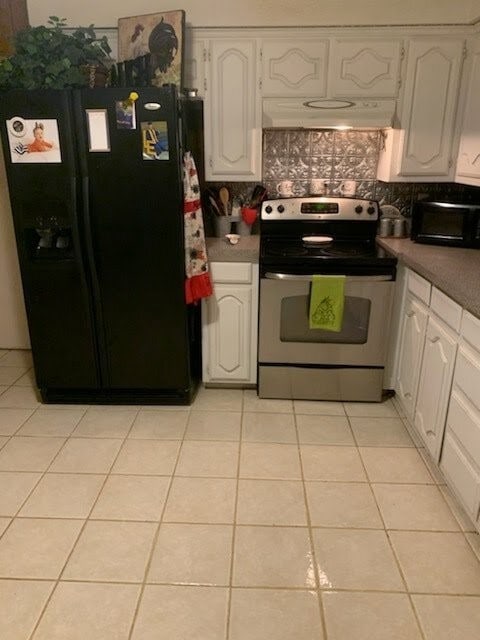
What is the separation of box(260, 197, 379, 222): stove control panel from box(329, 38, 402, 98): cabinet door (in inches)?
23.2

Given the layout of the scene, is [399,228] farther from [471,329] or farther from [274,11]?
[274,11]

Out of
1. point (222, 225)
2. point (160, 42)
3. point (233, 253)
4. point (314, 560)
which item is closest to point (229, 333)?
point (233, 253)

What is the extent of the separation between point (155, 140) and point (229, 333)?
1130 mm

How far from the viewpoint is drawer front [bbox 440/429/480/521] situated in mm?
1770

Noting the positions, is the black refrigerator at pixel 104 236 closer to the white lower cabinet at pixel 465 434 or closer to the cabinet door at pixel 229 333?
the cabinet door at pixel 229 333

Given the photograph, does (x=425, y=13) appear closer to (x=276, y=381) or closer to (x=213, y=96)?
(x=213, y=96)

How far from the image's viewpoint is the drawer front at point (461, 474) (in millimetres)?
1770

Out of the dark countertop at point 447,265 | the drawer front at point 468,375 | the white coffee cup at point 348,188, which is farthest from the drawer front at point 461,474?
the white coffee cup at point 348,188

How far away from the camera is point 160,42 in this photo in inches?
102

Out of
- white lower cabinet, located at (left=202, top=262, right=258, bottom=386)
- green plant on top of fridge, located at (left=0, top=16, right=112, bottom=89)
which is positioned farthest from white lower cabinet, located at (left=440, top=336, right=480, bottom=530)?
green plant on top of fridge, located at (left=0, top=16, right=112, bottom=89)

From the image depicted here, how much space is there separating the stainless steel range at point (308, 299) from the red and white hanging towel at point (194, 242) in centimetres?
32

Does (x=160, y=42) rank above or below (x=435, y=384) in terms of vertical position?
above

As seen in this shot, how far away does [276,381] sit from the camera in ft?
9.16

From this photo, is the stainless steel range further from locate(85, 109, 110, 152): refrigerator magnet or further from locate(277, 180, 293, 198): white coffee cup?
locate(85, 109, 110, 152): refrigerator magnet
